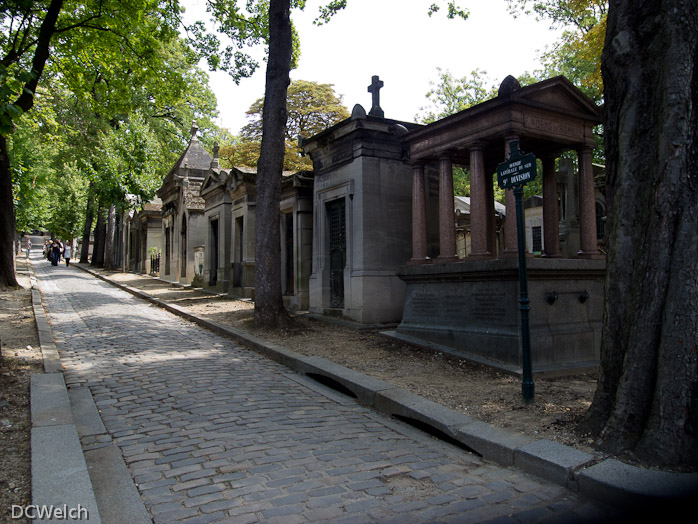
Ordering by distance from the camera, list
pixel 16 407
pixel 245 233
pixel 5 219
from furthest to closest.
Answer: pixel 245 233
pixel 5 219
pixel 16 407

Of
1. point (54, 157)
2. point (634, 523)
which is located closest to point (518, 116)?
point (634, 523)

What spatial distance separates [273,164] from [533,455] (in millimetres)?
8345

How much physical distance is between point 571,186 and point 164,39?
13569 millimetres

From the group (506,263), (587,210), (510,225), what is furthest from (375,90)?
(506,263)

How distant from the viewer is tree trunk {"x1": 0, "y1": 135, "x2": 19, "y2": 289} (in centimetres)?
1473

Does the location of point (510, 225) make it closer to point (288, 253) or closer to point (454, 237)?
point (454, 237)

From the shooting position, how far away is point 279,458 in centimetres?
403

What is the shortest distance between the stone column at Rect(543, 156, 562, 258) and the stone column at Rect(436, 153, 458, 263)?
72.4 inches

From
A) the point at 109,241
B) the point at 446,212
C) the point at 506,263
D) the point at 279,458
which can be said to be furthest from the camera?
the point at 109,241

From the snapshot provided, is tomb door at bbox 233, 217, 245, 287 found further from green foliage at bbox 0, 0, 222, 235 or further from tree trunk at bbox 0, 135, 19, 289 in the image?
tree trunk at bbox 0, 135, 19, 289

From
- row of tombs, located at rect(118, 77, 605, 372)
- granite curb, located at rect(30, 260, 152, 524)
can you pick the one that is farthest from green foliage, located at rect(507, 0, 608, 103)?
granite curb, located at rect(30, 260, 152, 524)

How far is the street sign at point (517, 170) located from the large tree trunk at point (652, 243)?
3.46ft

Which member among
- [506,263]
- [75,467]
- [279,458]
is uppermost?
[506,263]

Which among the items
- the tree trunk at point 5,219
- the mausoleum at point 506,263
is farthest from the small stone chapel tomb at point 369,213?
the tree trunk at point 5,219
